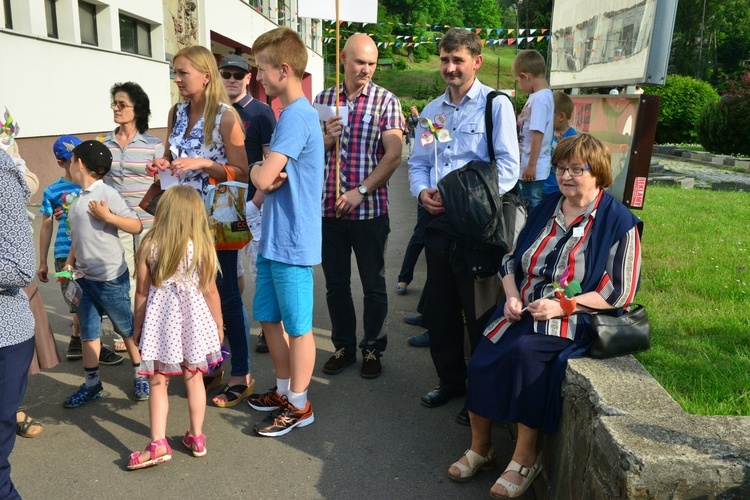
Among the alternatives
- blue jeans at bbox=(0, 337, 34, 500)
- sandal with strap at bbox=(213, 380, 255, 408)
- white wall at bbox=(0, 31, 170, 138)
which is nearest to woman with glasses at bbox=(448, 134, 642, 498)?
sandal with strap at bbox=(213, 380, 255, 408)

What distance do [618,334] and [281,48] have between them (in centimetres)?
220

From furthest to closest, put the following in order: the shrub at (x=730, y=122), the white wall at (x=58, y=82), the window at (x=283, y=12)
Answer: the window at (x=283, y=12)
the shrub at (x=730, y=122)
the white wall at (x=58, y=82)

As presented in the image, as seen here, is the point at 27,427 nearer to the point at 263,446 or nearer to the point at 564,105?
the point at 263,446

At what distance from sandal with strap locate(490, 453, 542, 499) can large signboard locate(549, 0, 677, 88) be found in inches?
123

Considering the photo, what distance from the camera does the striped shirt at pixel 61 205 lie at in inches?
172

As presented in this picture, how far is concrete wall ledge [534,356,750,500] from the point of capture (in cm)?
214

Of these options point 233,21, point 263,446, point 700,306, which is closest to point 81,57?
point 233,21

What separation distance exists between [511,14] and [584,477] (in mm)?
124732

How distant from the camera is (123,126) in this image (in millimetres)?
4836

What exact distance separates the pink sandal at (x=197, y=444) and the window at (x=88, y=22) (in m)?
12.4

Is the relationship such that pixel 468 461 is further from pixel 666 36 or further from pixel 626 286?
pixel 666 36

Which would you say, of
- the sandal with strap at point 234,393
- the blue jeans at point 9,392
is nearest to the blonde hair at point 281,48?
the blue jeans at point 9,392

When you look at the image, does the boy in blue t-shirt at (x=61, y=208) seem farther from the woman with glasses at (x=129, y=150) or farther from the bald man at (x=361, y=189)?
the bald man at (x=361, y=189)

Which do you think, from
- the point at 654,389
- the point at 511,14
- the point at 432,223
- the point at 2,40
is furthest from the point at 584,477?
the point at 511,14
